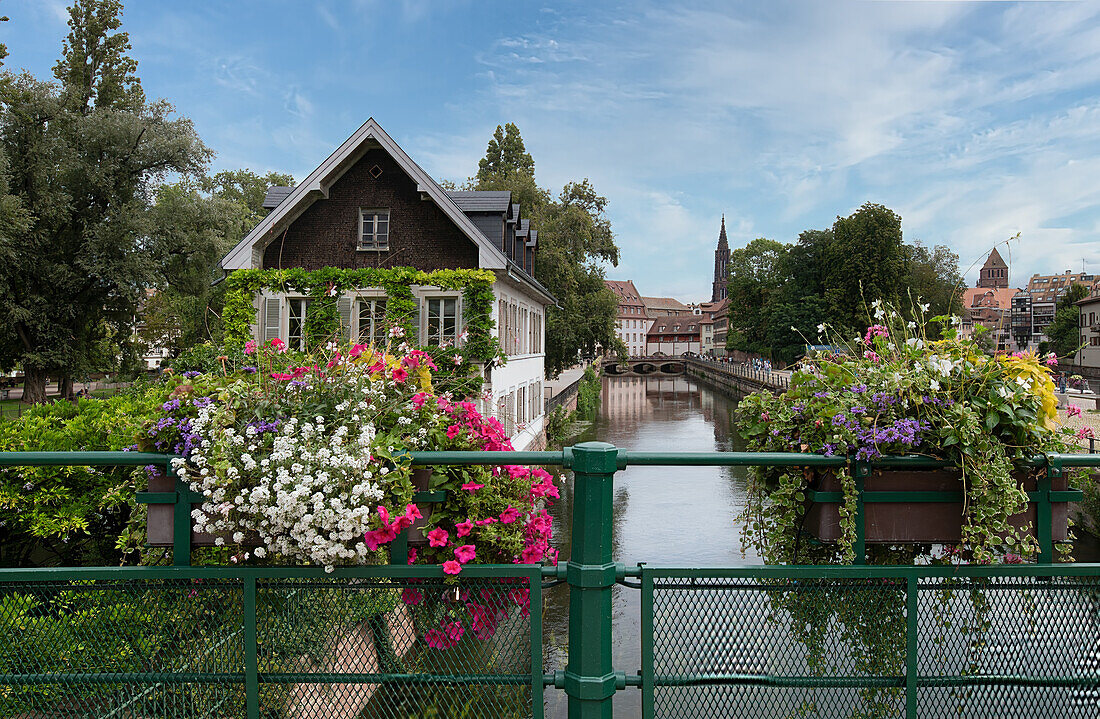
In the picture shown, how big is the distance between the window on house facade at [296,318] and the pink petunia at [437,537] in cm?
1909

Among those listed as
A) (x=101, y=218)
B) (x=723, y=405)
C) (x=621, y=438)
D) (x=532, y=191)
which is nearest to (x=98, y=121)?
(x=101, y=218)

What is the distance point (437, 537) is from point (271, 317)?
779 inches

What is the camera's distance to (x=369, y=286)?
66.7 feet

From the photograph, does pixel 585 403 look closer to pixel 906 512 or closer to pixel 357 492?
pixel 906 512

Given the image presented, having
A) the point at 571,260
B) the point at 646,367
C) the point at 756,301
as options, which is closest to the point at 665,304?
the point at 646,367

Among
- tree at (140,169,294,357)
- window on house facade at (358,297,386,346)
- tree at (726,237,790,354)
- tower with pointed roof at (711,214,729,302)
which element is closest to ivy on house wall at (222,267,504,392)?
window on house facade at (358,297,386,346)

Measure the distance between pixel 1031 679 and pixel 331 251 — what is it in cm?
2074

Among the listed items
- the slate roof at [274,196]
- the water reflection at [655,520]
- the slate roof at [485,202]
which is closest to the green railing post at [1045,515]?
the water reflection at [655,520]

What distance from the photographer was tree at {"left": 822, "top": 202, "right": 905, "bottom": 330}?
2224 inches

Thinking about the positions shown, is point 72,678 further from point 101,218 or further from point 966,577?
point 101,218

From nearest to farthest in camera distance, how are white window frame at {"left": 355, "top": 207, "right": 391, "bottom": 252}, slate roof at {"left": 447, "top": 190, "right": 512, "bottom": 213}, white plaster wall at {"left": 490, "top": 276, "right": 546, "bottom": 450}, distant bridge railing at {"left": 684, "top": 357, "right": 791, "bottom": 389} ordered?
white plaster wall at {"left": 490, "top": 276, "right": 546, "bottom": 450}
white window frame at {"left": 355, "top": 207, "right": 391, "bottom": 252}
slate roof at {"left": 447, "top": 190, "right": 512, "bottom": 213}
distant bridge railing at {"left": 684, "top": 357, "right": 791, "bottom": 389}

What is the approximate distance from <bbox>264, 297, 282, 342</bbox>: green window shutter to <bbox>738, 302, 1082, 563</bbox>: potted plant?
64.9 ft

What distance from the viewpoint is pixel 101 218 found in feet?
102

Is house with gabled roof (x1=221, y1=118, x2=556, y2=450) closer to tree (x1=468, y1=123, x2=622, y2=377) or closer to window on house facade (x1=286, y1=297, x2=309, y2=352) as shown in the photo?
window on house facade (x1=286, y1=297, x2=309, y2=352)
